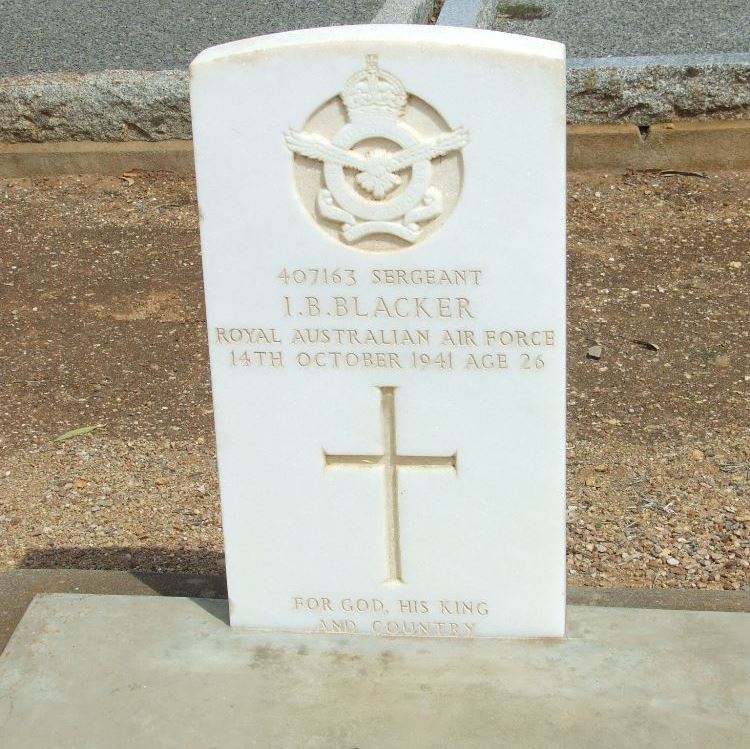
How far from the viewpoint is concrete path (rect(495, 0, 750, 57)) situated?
25.3ft

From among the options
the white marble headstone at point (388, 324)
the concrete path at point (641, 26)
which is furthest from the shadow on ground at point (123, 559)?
the concrete path at point (641, 26)

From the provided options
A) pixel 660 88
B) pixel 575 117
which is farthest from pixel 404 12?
pixel 660 88

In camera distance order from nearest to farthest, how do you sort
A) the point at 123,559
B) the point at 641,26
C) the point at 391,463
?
the point at 391,463 < the point at 123,559 < the point at 641,26

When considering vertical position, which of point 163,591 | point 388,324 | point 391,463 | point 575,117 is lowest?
point 163,591

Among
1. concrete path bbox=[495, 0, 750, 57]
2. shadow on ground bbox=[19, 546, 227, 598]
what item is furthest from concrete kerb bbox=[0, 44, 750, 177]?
shadow on ground bbox=[19, 546, 227, 598]

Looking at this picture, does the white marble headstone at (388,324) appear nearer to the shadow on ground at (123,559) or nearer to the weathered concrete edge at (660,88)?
the shadow on ground at (123,559)

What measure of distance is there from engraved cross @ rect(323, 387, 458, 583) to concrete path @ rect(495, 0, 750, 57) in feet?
17.8

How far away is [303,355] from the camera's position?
263 centimetres

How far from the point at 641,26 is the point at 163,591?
21.0 feet

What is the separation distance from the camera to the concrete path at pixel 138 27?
827 cm

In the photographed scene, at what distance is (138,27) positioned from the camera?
9.09 meters

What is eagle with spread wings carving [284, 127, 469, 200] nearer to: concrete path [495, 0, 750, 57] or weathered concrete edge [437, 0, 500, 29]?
weathered concrete edge [437, 0, 500, 29]

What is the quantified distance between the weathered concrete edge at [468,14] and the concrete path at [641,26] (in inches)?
9.0

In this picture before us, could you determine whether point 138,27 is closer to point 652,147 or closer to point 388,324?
point 652,147
